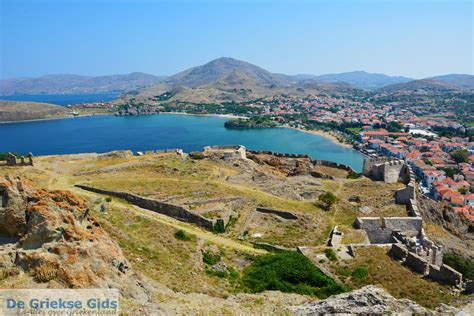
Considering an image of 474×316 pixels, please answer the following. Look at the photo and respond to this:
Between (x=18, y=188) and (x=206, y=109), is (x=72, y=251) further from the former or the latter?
(x=206, y=109)

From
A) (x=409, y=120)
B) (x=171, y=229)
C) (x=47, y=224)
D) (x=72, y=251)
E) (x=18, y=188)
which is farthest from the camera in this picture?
(x=409, y=120)

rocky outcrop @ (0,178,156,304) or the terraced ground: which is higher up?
rocky outcrop @ (0,178,156,304)

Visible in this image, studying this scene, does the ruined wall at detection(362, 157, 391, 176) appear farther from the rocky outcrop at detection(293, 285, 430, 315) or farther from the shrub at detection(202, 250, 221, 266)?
the rocky outcrop at detection(293, 285, 430, 315)

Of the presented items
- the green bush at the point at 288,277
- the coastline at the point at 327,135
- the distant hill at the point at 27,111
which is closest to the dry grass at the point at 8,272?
the green bush at the point at 288,277

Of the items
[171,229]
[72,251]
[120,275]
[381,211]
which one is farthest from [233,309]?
[381,211]

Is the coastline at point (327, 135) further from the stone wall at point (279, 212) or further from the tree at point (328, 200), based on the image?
the stone wall at point (279, 212)

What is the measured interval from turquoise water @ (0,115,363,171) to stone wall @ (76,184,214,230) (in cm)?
6160

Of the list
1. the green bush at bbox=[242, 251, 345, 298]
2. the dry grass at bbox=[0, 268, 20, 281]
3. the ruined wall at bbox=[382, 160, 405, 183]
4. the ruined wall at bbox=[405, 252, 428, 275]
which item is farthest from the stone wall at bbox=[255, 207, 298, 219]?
the dry grass at bbox=[0, 268, 20, 281]

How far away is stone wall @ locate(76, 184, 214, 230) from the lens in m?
22.2

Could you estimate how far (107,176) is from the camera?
2923cm

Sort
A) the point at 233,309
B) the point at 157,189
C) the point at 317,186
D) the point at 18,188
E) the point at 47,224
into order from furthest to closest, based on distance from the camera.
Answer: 1. the point at 317,186
2. the point at 157,189
3. the point at 18,188
4. the point at 233,309
5. the point at 47,224

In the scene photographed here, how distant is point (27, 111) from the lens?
162500 mm

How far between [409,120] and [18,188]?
15661cm

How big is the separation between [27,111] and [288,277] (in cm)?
17607
